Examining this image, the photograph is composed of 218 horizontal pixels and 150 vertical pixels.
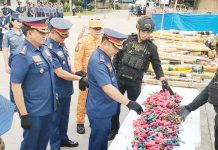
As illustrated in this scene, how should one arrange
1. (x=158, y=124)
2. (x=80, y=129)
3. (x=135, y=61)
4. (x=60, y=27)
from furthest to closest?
(x=80, y=129) → (x=135, y=61) → (x=60, y=27) → (x=158, y=124)

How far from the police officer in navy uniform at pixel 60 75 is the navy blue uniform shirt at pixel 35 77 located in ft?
1.81

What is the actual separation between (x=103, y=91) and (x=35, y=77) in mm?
749

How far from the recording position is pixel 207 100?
3824 mm

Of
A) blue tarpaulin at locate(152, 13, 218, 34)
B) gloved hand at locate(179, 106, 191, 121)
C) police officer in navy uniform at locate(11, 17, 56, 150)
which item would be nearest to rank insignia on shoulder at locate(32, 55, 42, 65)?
police officer in navy uniform at locate(11, 17, 56, 150)

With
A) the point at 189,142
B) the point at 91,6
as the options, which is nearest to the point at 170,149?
the point at 189,142

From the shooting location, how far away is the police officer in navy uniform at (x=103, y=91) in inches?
143

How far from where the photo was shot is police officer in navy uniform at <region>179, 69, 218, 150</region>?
11.5 feet

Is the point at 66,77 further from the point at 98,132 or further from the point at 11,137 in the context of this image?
the point at 11,137

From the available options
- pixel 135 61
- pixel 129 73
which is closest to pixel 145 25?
pixel 135 61

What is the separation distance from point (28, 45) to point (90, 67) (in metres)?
0.70

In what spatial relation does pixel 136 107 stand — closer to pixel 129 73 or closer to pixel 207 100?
pixel 207 100

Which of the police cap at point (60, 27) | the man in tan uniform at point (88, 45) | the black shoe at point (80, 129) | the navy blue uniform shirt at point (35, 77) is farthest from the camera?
the black shoe at point (80, 129)

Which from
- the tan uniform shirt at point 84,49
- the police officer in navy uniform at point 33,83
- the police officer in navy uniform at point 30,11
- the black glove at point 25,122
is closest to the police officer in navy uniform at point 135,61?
the tan uniform shirt at point 84,49

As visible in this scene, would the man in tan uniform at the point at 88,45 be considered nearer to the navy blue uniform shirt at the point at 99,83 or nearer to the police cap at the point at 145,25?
the police cap at the point at 145,25
